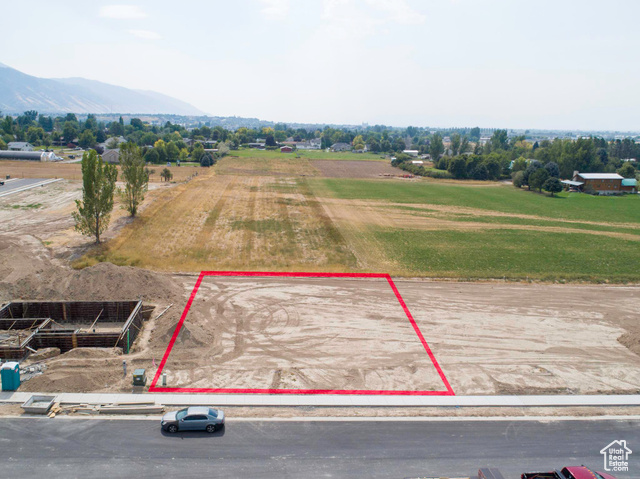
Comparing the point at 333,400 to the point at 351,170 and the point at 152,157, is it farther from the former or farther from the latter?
the point at 152,157

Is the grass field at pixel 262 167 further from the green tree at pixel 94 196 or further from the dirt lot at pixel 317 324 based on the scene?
the green tree at pixel 94 196

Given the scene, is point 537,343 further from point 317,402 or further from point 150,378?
point 150,378

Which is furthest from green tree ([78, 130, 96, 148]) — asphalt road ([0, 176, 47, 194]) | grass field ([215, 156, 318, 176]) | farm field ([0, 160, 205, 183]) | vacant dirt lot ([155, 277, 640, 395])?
vacant dirt lot ([155, 277, 640, 395])

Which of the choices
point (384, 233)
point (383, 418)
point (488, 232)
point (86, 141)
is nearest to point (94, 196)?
point (384, 233)

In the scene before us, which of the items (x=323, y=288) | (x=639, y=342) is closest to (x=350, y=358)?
(x=323, y=288)

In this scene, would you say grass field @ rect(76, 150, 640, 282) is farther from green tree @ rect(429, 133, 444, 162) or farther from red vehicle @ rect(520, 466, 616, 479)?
green tree @ rect(429, 133, 444, 162)

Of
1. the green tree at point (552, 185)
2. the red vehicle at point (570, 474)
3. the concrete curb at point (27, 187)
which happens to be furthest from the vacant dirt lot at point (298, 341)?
the green tree at point (552, 185)
